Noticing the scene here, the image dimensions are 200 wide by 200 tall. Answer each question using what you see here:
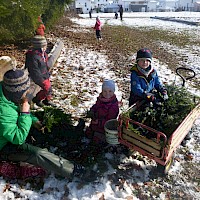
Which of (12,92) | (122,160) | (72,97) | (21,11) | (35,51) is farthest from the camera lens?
(21,11)

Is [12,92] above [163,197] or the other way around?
above

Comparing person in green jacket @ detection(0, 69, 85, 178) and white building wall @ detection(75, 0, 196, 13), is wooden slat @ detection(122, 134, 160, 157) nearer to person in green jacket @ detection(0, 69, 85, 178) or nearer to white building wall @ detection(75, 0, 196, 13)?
person in green jacket @ detection(0, 69, 85, 178)

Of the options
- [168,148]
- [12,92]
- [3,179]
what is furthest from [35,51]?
[168,148]

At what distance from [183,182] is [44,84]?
3.55 metres

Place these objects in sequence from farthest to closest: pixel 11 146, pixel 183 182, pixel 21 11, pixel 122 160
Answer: pixel 21 11 → pixel 122 160 → pixel 183 182 → pixel 11 146

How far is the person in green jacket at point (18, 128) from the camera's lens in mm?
3082

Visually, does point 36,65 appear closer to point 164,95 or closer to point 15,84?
point 15,84

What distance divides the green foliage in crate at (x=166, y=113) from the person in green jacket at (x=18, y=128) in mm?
1379

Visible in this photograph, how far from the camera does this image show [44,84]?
18.4 ft

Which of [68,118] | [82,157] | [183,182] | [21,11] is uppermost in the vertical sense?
[21,11]

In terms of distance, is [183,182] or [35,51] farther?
[35,51]

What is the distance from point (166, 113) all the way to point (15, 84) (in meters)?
2.43

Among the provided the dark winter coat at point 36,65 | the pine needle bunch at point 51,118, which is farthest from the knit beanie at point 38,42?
the pine needle bunch at point 51,118

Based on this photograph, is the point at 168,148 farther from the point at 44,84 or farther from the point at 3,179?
the point at 44,84
